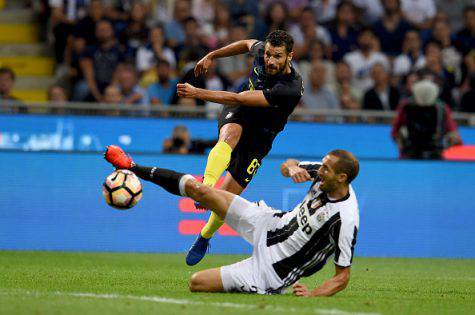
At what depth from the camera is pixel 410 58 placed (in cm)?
2028

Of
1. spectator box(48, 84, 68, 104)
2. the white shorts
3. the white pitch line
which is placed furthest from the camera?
spectator box(48, 84, 68, 104)

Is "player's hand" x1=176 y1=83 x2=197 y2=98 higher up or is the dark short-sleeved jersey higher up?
"player's hand" x1=176 y1=83 x2=197 y2=98

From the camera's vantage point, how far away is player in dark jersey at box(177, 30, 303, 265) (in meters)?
10.5

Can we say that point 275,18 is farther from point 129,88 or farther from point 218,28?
point 129,88

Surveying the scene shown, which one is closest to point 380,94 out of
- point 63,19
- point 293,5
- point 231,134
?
point 293,5

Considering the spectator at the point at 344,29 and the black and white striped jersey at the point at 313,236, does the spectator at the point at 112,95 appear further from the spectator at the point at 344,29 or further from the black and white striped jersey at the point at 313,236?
the black and white striped jersey at the point at 313,236

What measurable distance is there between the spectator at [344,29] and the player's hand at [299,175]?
11.5 m

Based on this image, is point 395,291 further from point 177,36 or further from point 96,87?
point 177,36

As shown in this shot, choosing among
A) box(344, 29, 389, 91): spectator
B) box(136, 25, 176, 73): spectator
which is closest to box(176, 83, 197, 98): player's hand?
box(136, 25, 176, 73): spectator

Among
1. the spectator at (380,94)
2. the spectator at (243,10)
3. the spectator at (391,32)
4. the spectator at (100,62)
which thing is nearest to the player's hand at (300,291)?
the spectator at (100,62)

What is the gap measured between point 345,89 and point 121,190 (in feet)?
33.2

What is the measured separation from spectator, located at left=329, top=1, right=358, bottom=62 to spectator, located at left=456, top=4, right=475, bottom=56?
81.6 inches

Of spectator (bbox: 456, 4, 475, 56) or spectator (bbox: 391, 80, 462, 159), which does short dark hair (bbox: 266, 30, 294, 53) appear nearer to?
spectator (bbox: 391, 80, 462, 159)

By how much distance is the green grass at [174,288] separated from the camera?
26.2 feet
